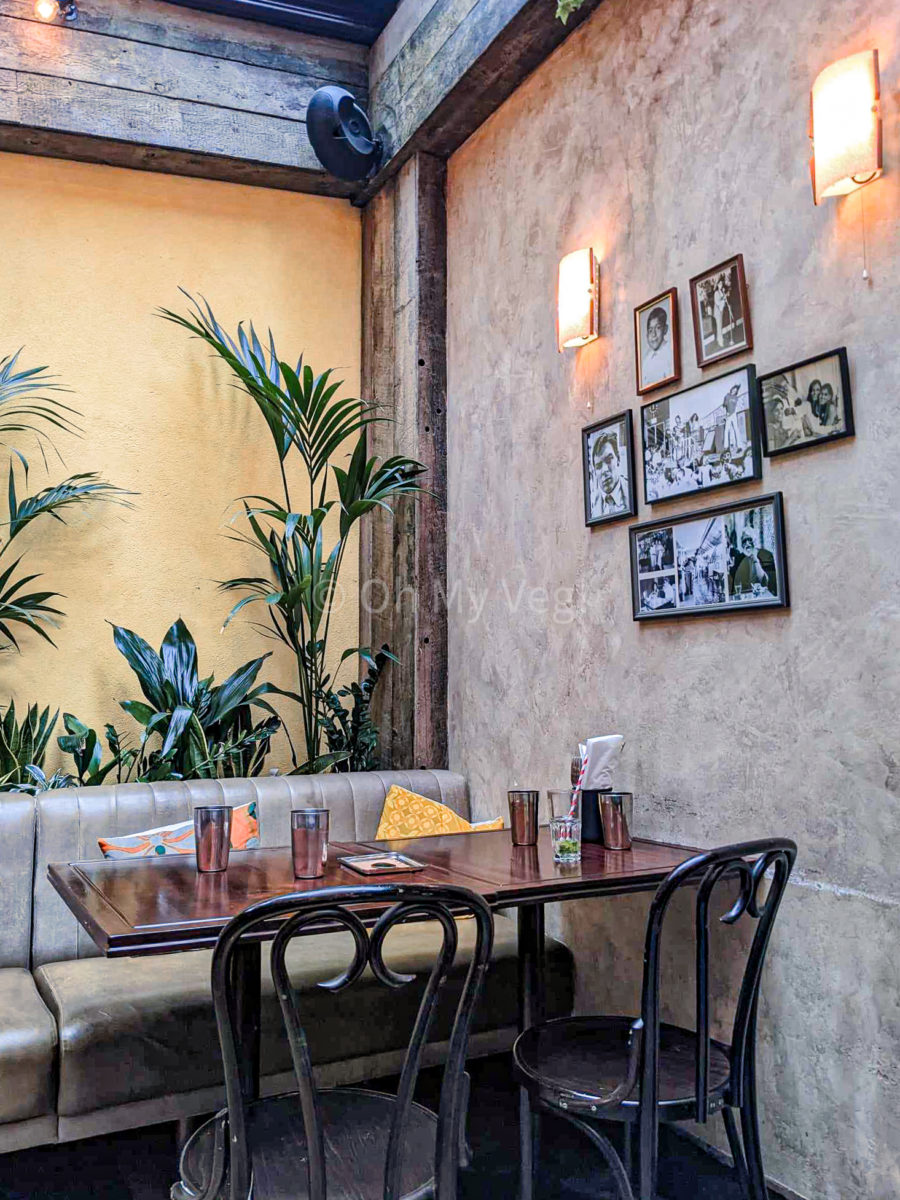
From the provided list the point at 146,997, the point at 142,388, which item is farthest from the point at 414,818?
the point at 142,388

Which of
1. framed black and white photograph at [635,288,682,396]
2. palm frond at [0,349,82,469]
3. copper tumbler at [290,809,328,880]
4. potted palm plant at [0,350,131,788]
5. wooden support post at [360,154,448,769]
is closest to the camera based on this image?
copper tumbler at [290,809,328,880]

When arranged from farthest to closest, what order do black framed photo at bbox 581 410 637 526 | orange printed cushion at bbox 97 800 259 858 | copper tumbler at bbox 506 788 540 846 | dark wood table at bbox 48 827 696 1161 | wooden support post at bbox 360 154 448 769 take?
1. wooden support post at bbox 360 154 448 769
2. black framed photo at bbox 581 410 637 526
3. orange printed cushion at bbox 97 800 259 858
4. copper tumbler at bbox 506 788 540 846
5. dark wood table at bbox 48 827 696 1161

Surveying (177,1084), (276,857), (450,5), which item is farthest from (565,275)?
(177,1084)

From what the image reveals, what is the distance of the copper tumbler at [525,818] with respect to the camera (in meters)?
2.24

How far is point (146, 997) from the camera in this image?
216 cm

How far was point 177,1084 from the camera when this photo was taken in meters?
2.13

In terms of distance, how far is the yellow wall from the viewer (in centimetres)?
373

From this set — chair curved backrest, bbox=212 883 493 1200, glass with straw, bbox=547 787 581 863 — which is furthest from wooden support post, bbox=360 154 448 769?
chair curved backrest, bbox=212 883 493 1200

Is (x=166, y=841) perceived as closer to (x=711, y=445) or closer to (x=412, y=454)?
(x=711, y=445)

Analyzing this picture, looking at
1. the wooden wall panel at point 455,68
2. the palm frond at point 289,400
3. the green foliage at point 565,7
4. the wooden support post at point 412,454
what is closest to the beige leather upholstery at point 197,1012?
the wooden support post at point 412,454

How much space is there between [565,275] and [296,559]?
136cm

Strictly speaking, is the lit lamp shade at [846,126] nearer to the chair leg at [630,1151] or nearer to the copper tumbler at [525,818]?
the copper tumbler at [525,818]

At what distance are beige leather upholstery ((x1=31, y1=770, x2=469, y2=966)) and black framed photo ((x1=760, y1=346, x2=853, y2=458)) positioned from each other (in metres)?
1.59

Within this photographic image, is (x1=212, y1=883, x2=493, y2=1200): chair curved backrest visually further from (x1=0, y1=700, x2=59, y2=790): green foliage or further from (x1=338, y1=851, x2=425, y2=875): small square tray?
(x1=0, y1=700, x2=59, y2=790): green foliage
